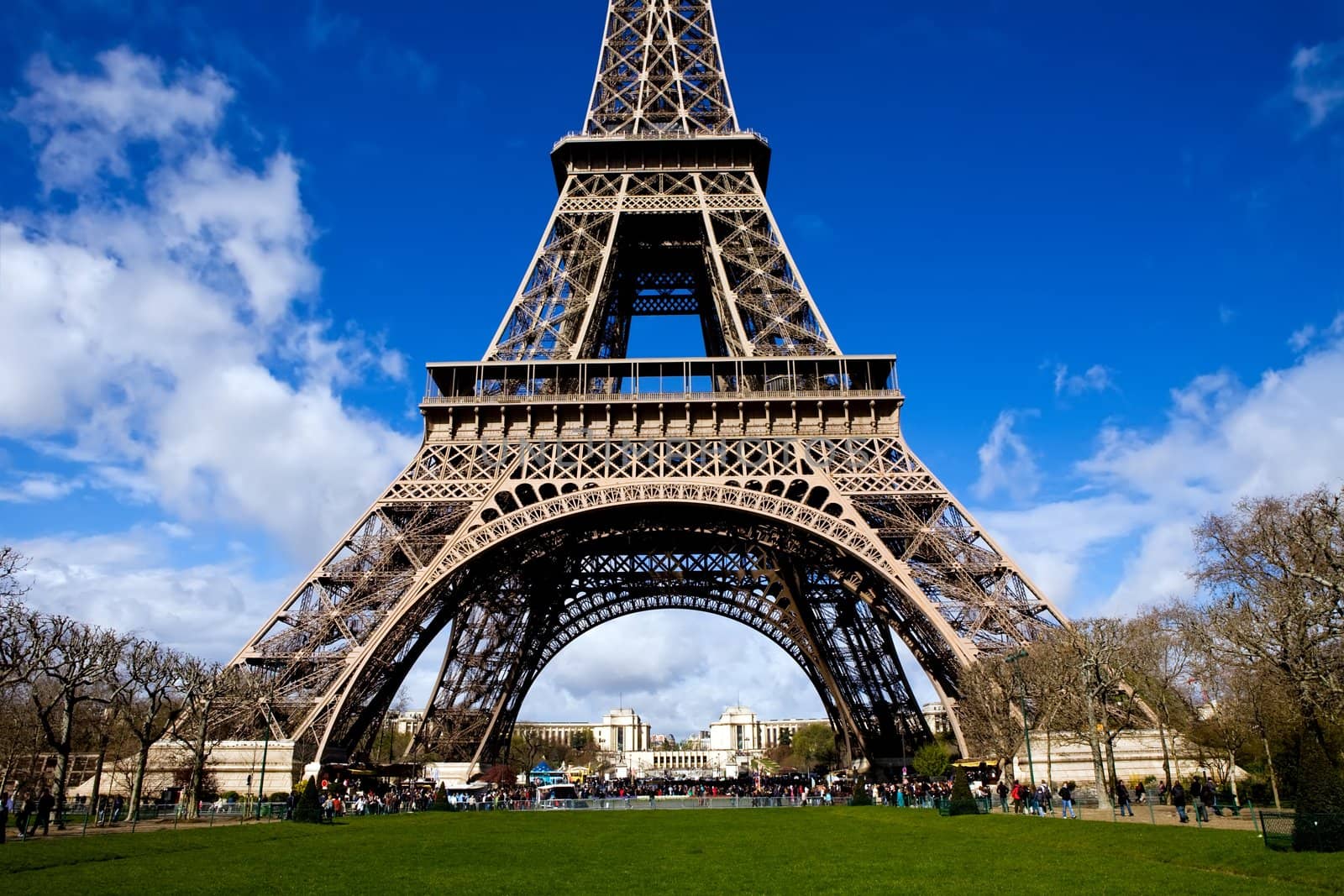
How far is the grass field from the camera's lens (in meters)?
13.8

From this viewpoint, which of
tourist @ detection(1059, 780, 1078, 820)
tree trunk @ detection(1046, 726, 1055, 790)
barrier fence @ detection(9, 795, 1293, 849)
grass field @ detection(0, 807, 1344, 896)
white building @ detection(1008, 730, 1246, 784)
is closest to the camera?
grass field @ detection(0, 807, 1344, 896)

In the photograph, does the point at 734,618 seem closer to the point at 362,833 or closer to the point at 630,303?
the point at 630,303

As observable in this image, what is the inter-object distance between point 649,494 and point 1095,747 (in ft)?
57.1

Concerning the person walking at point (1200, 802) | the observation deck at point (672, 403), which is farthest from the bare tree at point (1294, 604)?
the observation deck at point (672, 403)

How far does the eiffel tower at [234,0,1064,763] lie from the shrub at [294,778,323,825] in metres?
2.54

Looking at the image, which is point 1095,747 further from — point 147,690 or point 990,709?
point 147,690

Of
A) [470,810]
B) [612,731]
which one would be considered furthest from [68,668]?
[612,731]

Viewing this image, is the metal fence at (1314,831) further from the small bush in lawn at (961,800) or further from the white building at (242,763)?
the white building at (242,763)

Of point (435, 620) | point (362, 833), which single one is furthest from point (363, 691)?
point (362, 833)

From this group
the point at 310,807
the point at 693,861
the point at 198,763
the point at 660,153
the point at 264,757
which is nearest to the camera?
the point at 693,861

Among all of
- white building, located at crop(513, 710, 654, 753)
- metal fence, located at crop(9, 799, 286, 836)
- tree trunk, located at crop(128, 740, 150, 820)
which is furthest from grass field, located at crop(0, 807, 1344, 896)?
white building, located at crop(513, 710, 654, 753)

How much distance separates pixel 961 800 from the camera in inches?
1201

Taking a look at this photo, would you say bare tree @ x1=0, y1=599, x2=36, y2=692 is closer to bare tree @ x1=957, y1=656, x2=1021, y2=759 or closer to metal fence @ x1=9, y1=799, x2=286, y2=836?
metal fence @ x1=9, y1=799, x2=286, y2=836

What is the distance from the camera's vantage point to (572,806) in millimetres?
46719
